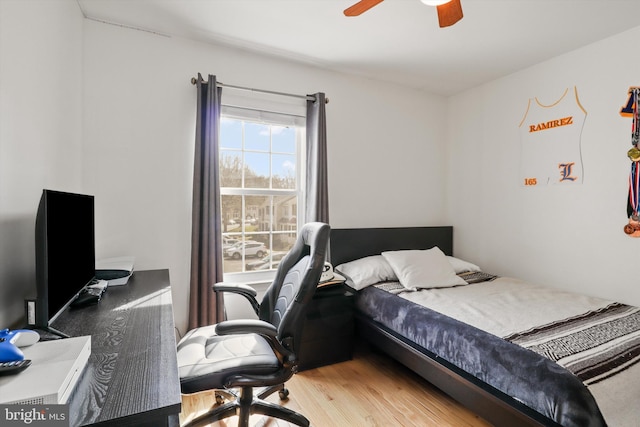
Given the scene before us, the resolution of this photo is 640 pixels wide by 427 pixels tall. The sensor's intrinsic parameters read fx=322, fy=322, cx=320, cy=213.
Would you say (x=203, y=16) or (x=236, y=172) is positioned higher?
(x=203, y=16)

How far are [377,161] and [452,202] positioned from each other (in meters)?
1.11

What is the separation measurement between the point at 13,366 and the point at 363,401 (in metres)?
1.91

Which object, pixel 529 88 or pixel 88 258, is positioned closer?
pixel 88 258

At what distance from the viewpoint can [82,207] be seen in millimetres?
1649

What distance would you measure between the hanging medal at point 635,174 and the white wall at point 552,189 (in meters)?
0.04

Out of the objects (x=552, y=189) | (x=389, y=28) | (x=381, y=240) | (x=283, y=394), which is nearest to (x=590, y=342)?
(x=552, y=189)

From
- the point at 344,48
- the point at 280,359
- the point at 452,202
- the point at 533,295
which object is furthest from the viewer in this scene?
the point at 452,202

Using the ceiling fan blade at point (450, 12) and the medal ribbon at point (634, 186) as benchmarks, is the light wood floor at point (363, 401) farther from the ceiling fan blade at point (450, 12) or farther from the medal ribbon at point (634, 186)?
the ceiling fan blade at point (450, 12)

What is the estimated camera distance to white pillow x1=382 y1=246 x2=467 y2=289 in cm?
271

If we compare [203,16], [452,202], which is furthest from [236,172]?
A: [452,202]

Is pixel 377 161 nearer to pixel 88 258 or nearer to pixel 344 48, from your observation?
A: pixel 344 48

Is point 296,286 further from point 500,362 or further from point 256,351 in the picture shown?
point 500,362

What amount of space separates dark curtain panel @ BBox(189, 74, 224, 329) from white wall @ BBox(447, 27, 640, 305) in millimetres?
2696

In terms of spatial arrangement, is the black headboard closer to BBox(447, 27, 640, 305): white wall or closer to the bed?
the bed
